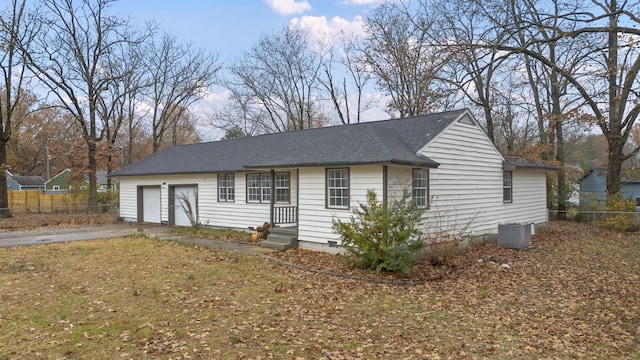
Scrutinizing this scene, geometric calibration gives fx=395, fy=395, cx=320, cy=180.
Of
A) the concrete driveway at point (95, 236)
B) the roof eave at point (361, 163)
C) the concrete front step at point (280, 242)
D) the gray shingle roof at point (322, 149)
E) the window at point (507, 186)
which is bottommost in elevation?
the concrete driveway at point (95, 236)

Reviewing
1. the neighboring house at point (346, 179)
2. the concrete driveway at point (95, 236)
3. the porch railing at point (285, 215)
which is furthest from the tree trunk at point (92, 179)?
the porch railing at point (285, 215)

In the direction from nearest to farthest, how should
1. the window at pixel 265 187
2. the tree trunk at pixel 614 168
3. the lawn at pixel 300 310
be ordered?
the lawn at pixel 300 310
the window at pixel 265 187
the tree trunk at pixel 614 168

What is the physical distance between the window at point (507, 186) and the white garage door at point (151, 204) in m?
16.2

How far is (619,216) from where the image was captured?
56.7ft

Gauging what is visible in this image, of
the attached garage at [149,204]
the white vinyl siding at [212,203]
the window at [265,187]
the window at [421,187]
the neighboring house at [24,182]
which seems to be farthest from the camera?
the neighboring house at [24,182]

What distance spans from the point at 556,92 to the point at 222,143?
19.8 metres

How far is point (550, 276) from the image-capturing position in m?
9.57

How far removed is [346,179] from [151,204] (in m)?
13.1

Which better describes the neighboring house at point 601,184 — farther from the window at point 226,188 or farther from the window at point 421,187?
the window at point 226,188

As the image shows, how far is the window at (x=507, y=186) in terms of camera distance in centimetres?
1582

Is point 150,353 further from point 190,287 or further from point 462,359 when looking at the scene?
point 462,359

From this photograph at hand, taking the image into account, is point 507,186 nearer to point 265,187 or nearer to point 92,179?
point 265,187

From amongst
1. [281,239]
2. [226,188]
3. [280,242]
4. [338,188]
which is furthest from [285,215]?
[226,188]

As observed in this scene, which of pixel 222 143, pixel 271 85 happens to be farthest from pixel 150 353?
pixel 271 85
